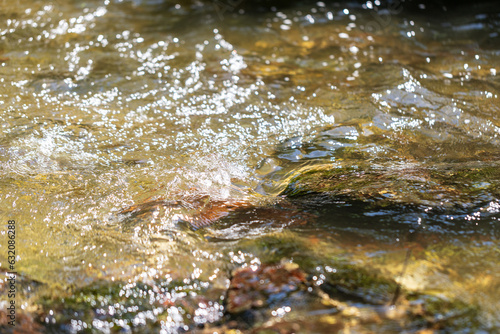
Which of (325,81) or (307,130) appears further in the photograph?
(325,81)

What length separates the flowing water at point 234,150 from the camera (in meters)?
2.05

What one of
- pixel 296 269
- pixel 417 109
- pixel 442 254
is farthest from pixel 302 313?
pixel 417 109

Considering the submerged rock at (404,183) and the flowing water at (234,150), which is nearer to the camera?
the flowing water at (234,150)

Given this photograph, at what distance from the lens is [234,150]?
3600 mm

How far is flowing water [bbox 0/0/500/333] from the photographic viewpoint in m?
2.05

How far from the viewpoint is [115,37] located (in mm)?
5371

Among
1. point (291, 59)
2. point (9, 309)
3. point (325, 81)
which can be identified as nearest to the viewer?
point (9, 309)

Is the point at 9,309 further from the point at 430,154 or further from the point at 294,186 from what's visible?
the point at 430,154

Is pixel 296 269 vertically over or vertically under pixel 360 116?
over

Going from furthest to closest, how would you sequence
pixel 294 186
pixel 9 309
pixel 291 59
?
1. pixel 291 59
2. pixel 294 186
3. pixel 9 309

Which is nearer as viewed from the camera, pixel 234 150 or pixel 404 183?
pixel 404 183

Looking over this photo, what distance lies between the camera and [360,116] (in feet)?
13.3

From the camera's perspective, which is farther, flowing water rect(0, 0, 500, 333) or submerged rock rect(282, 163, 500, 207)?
submerged rock rect(282, 163, 500, 207)

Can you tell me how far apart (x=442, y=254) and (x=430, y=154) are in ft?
5.26
